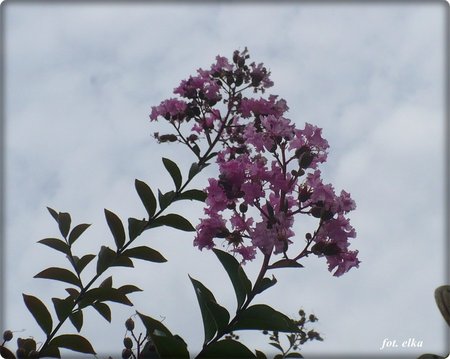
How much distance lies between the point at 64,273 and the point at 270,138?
89 cm

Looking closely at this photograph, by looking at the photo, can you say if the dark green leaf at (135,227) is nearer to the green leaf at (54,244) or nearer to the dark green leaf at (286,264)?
the green leaf at (54,244)

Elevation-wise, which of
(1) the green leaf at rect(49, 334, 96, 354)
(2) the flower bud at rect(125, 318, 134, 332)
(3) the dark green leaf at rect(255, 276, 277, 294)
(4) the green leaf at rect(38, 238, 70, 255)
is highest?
(4) the green leaf at rect(38, 238, 70, 255)

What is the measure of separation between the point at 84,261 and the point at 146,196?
330 mm

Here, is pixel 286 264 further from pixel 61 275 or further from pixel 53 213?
pixel 53 213

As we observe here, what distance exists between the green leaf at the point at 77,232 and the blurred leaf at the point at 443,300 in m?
1.45

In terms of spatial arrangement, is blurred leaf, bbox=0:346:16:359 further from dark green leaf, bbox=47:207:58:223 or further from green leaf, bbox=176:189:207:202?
green leaf, bbox=176:189:207:202

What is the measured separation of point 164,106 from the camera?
2.49 meters

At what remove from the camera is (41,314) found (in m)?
1.83

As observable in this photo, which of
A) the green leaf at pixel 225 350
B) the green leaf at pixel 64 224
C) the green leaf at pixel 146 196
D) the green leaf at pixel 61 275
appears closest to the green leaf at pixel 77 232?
the green leaf at pixel 64 224

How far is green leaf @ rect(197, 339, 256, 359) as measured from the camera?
145 centimetres

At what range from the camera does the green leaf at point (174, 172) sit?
211 cm

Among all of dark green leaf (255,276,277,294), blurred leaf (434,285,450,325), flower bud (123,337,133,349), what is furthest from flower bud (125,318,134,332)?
blurred leaf (434,285,450,325)

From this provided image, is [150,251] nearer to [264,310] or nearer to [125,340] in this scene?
[125,340]

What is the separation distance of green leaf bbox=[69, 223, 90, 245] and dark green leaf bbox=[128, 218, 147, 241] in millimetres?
185
